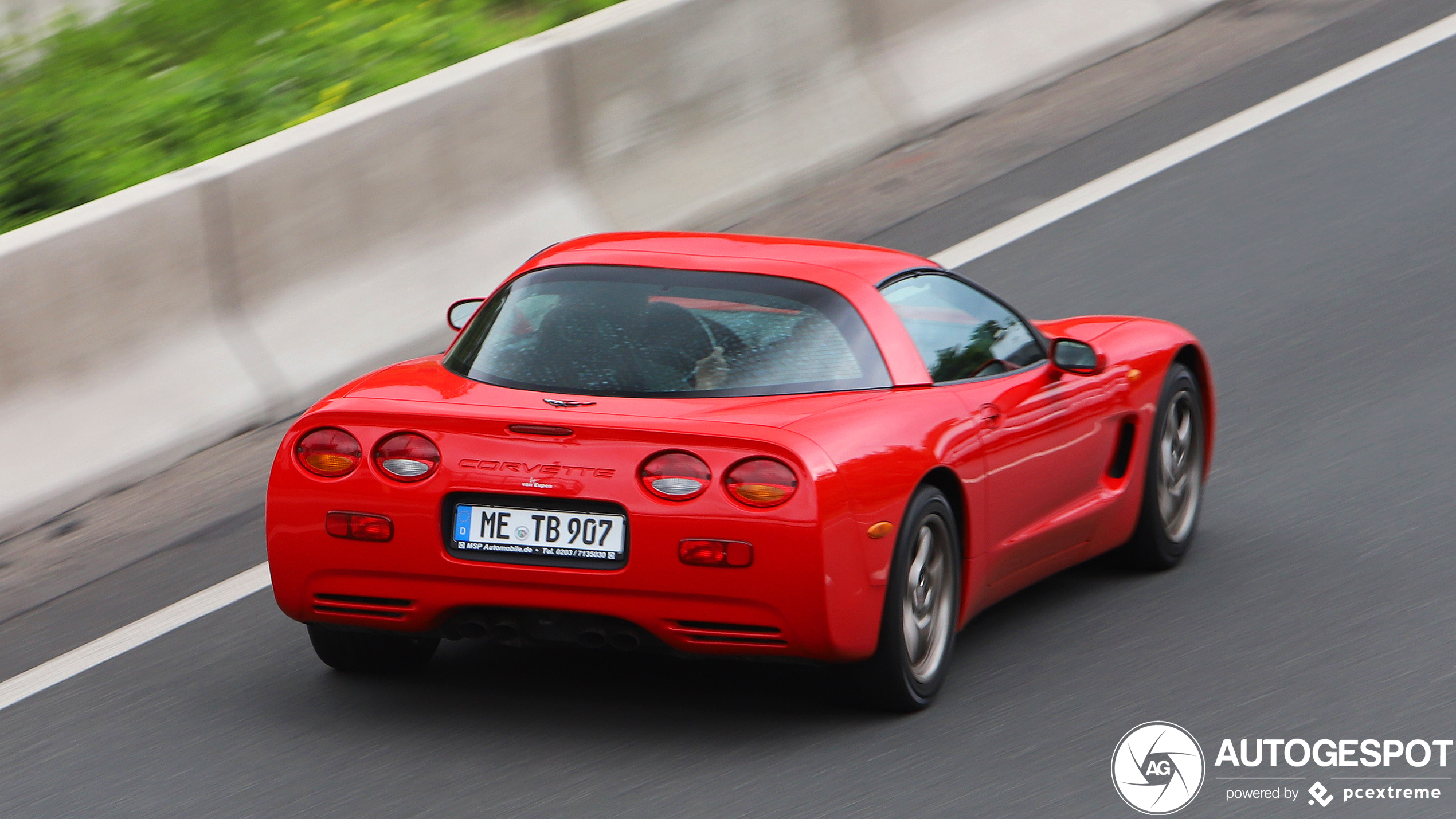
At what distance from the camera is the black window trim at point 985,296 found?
19.8ft

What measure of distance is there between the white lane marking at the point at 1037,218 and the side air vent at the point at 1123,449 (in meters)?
2.97

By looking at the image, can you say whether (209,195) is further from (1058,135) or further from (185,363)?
(1058,135)

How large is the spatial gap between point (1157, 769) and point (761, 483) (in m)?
1.25

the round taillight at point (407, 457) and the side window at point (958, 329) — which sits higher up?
the round taillight at point (407, 457)

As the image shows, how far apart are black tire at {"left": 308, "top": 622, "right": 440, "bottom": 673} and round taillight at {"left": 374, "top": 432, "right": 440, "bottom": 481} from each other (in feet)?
2.46

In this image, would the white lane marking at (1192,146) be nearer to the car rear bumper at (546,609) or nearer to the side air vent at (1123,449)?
the side air vent at (1123,449)

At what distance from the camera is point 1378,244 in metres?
10.6

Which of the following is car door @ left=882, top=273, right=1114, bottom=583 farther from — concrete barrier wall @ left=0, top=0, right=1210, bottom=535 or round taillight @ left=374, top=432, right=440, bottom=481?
concrete barrier wall @ left=0, top=0, right=1210, bottom=535

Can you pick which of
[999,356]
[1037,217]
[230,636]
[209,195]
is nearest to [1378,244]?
[1037,217]

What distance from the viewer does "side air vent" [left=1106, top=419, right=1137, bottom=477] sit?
6.89m

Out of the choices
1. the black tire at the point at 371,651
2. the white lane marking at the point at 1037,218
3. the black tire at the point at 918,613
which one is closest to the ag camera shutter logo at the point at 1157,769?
the black tire at the point at 918,613

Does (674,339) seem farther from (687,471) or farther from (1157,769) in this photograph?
(1157,769)

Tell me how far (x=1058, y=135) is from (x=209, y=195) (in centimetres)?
556

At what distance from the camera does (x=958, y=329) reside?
20.6ft
